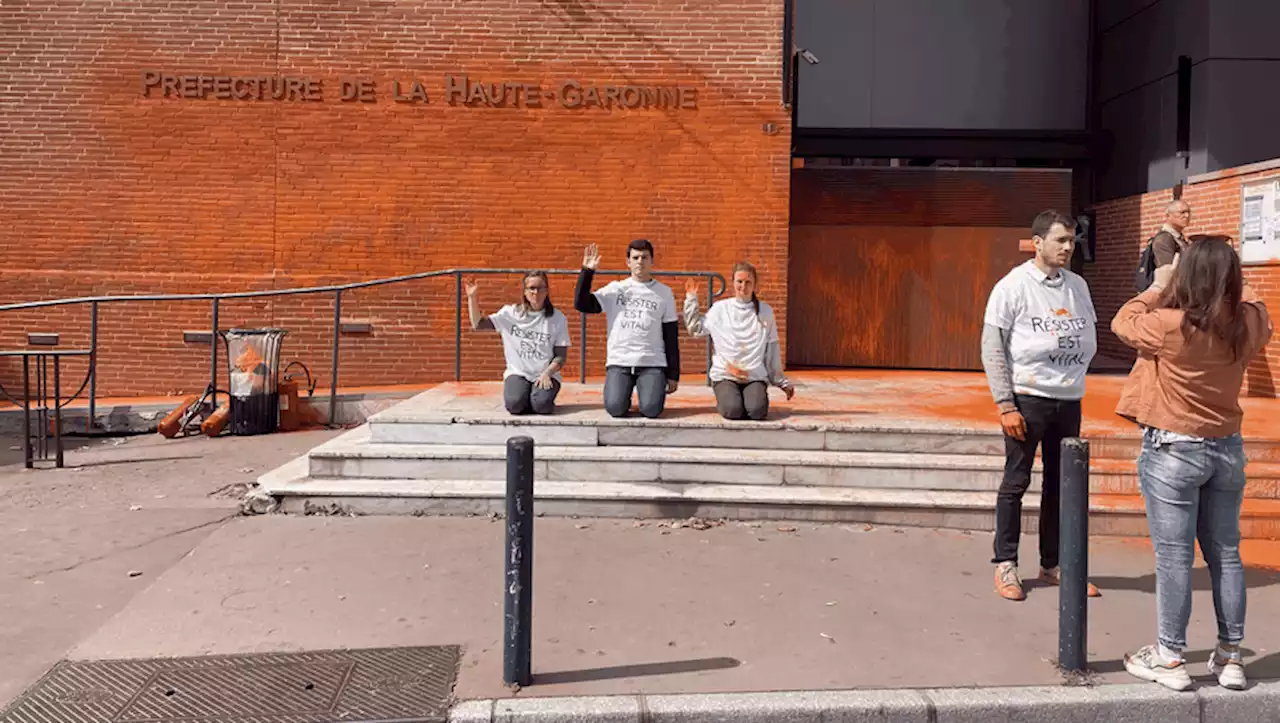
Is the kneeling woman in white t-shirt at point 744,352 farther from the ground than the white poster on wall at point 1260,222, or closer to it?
closer to it

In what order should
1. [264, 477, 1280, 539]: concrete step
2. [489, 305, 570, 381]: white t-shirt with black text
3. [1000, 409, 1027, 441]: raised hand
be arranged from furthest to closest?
[489, 305, 570, 381]: white t-shirt with black text, [264, 477, 1280, 539]: concrete step, [1000, 409, 1027, 441]: raised hand

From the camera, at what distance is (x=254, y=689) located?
11.8ft

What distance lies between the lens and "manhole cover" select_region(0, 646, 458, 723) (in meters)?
3.39

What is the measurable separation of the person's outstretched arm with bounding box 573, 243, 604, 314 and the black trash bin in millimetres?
4250

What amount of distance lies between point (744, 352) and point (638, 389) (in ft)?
2.75

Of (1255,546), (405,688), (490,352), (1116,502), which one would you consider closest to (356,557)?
(405,688)

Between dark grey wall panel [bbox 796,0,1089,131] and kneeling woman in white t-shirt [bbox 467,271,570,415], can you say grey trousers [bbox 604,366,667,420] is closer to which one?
kneeling woman in white t-shirt [bbox 467,271,570,415]

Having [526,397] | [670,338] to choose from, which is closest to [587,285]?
[670,338]

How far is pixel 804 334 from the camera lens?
12453 millimetres

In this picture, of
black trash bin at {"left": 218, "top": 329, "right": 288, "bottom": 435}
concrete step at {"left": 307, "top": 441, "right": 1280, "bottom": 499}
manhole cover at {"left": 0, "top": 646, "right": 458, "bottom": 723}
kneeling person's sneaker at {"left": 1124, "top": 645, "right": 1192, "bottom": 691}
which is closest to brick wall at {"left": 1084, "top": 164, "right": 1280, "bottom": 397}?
concrete step at {"left": 307, "top": 441, "right": 1280, "bottom": 499}

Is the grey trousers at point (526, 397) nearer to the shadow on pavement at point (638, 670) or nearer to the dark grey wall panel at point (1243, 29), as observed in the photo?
the shadow on pavement at point (638, 670)

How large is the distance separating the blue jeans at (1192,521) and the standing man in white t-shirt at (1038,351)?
3.11ft

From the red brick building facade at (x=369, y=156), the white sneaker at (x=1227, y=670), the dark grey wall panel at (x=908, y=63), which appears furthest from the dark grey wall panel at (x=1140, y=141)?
the white sneaker at (x=1227, y=670)

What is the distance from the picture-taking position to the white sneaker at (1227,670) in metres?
3.54
